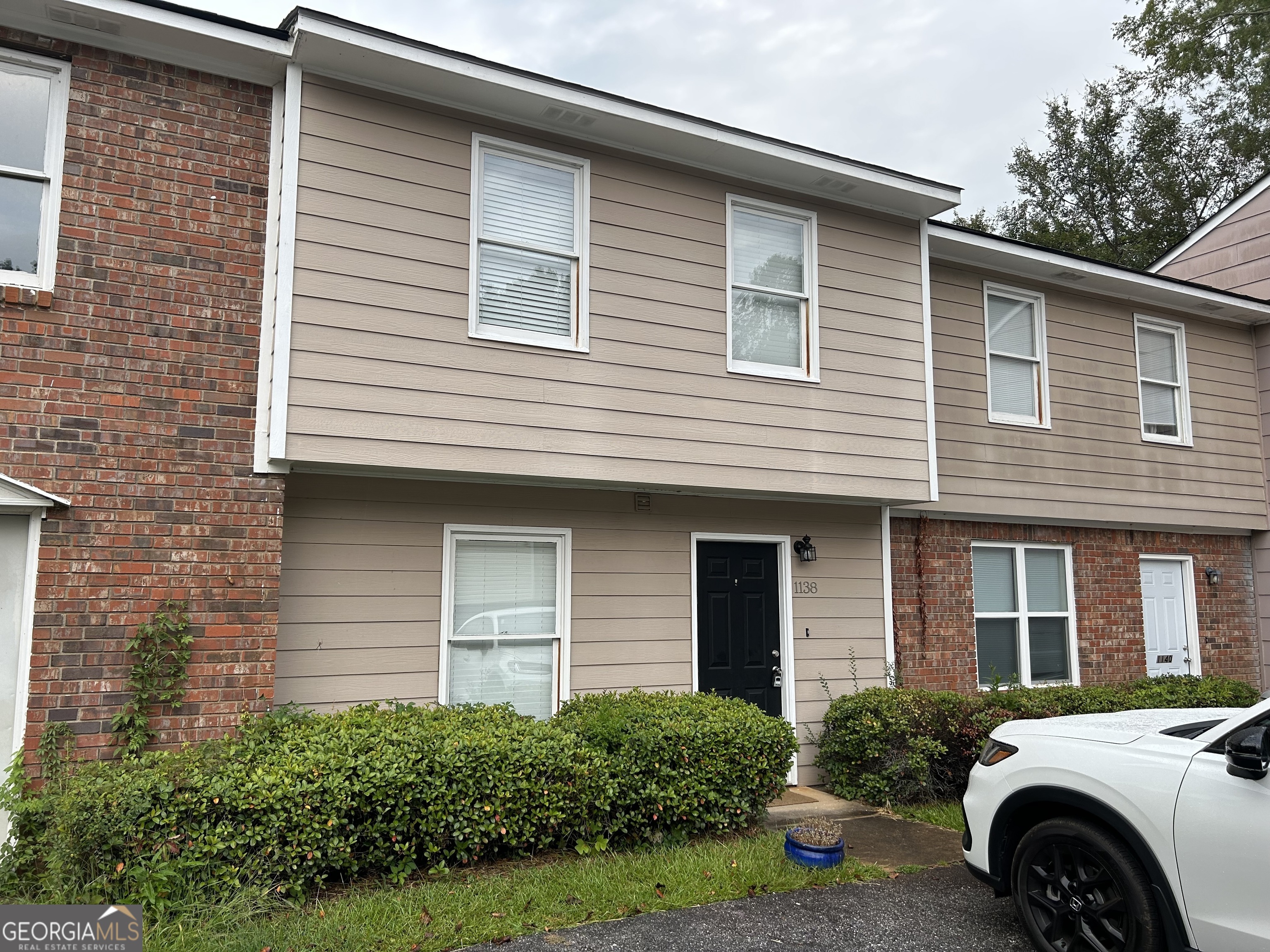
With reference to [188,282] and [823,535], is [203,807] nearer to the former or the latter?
[188,282]

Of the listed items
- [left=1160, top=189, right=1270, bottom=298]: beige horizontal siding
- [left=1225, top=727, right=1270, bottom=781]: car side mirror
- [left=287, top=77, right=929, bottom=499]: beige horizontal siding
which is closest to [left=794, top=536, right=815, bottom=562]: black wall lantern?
[left=287, top=77, right=929, bottom=499]: beige horizontal siding

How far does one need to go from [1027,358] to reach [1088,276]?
125cm

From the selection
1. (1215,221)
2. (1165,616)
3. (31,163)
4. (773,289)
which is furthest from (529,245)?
(1215,221)

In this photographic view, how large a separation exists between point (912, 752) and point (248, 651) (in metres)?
5.40

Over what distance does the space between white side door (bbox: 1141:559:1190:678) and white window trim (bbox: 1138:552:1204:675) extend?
19mm

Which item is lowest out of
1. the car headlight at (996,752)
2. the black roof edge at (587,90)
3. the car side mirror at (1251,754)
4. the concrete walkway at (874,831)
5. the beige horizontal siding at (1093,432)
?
the concrete walkway at (874,831)

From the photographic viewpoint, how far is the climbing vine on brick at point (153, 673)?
5430 mm

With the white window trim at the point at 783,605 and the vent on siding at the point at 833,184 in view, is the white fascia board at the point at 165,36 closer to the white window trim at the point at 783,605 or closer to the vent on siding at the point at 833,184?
the vent on siding at the point at 833,184

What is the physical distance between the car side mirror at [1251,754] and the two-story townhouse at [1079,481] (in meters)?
5.18

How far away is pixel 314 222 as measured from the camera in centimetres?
602

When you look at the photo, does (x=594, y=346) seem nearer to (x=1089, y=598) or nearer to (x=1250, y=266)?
(x=1089, y=598)

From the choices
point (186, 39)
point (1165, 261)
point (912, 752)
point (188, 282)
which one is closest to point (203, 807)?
point (188, 282)

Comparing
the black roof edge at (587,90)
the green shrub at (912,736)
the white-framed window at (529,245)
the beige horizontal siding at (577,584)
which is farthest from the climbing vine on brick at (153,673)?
the green shrub at (912,736)

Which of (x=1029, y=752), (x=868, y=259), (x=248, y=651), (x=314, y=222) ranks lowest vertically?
(x=1029, y=752)
